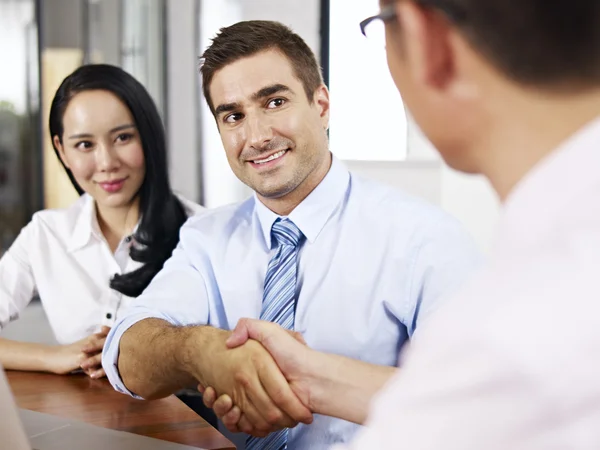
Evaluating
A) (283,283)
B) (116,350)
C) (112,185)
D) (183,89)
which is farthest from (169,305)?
(183,89)

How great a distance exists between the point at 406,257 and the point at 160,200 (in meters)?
1.10

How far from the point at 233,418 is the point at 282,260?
44 cm

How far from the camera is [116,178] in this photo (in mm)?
2373

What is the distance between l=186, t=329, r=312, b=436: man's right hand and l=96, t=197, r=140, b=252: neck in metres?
1.15

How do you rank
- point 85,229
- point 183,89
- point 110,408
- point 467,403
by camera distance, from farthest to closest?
1. point 183,89
2. point 85,229
3. point 110,408
4. point 467,403

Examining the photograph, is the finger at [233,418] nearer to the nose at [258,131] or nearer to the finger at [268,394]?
the finger at [268,394]

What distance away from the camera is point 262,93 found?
5.99 ft

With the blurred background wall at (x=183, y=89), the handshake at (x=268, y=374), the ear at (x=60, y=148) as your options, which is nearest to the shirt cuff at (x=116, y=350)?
the handshake at (x=268, y=374)

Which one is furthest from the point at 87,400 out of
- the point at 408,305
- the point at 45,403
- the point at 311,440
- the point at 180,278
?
the point at 408,305

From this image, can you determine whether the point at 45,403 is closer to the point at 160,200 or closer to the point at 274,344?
the point at 274,344

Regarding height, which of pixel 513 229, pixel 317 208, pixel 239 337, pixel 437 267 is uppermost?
pixel 513 229

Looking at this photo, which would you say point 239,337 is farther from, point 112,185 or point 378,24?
point 112,185

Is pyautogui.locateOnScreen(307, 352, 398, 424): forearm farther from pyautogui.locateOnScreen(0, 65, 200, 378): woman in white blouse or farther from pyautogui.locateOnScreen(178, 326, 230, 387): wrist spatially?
pyautogui.locateOnScreen(0, 65, 200, 378): woman in white blouse

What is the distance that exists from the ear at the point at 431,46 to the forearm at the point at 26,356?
1.61m
